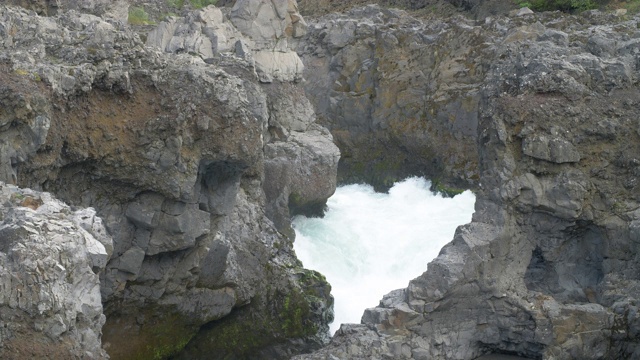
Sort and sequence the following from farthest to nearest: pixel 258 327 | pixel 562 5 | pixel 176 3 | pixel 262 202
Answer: pixel 562 5 < pixel 176 3 < pixel 262 202 < pixel 258 327

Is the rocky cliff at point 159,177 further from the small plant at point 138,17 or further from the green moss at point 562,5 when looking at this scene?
the green moss at point 562,5

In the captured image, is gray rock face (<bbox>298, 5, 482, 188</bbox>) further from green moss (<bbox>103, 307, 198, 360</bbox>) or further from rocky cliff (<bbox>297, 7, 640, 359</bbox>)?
green moss (<bbox>103, 307, 198, 360</bbox>)

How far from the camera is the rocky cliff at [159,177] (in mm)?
21703

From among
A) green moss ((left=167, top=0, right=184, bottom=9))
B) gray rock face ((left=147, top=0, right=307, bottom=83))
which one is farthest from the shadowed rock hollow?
green moss ((left=167, top=0, right=184, bottom=9))

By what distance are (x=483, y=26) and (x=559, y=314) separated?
73.4ft

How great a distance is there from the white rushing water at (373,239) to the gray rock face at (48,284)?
510 inches

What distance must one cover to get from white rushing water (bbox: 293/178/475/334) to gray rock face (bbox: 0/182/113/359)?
13.0 meters

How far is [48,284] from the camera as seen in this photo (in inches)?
605

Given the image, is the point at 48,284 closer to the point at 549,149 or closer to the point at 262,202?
the point at 549,149

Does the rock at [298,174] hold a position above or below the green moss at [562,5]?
below

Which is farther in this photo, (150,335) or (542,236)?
(150,335)

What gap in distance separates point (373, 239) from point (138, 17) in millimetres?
13442

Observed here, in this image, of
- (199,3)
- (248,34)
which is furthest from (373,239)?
(199,3)

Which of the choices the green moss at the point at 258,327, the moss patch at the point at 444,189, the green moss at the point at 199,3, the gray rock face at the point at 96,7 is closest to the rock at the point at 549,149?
the green moss at the point at 258,327
